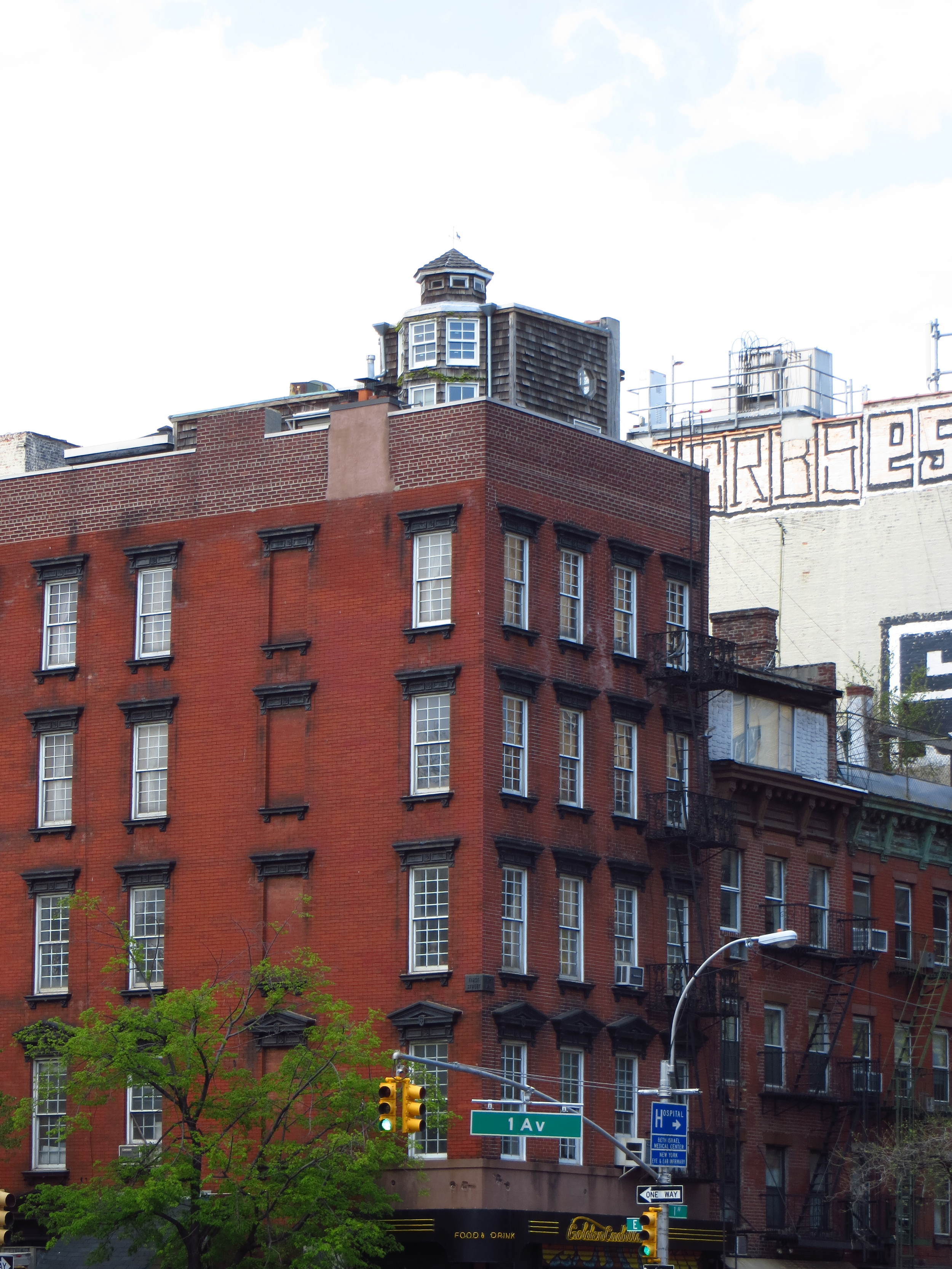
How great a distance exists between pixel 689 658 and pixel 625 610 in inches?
84.6

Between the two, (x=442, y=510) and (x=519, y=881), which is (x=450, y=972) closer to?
(x=519, y=881)

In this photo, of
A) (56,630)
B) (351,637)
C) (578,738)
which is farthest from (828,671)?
(56,630)

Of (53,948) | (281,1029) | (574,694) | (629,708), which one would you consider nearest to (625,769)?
(629,708)

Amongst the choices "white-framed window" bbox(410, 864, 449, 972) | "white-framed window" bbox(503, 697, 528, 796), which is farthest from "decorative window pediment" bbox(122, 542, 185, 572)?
"white-framed window" bbox(410, 864, 449, 972)

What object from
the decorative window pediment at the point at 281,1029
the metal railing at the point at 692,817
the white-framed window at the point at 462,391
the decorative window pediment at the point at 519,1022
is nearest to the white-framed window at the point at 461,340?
the white-framed window at the point at 462,391

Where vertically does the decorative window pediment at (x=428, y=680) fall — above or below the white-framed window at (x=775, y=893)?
above

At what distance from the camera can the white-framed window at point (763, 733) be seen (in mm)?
63375

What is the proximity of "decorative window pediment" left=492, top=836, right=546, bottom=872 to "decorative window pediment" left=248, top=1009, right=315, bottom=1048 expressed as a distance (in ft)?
18.9

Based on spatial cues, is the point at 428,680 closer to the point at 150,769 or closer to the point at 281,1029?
the point at 150,769

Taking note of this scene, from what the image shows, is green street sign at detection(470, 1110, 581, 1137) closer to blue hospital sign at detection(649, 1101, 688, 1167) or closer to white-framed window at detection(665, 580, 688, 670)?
blue hospital sign at detection(649, 1101, 688, 1167)

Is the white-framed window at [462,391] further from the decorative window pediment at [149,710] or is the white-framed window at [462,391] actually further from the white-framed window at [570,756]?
the decorative window pediment at [149,710]

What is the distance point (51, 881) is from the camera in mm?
59312

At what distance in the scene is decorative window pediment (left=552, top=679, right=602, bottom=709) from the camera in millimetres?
56406

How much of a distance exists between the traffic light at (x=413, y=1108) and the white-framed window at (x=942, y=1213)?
29380 millimetres
